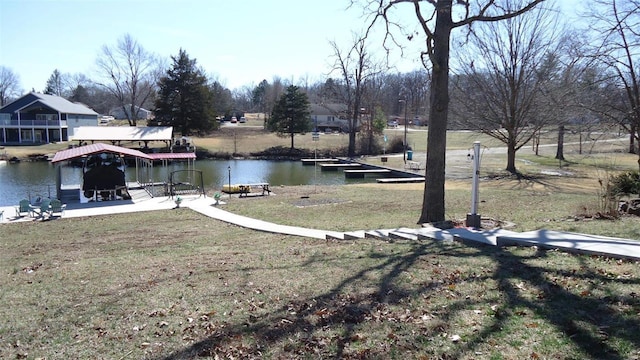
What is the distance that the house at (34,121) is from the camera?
5694 cm

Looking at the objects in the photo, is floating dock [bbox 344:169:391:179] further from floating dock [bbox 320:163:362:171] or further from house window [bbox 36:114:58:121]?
house window [bbox 36:114:58:121]

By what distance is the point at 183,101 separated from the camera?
5688 centimetres

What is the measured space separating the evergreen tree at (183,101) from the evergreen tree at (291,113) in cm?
861

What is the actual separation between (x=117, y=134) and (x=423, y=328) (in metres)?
40.5

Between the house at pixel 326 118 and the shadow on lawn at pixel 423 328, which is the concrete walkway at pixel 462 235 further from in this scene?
the house at pixel 326 118

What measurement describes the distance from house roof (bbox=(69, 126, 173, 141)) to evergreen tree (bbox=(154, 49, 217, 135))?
14574 mm

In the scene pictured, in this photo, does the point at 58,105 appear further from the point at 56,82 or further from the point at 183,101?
the point at 56,82

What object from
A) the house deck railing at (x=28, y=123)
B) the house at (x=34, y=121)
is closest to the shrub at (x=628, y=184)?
the house at (x=34, y=121)

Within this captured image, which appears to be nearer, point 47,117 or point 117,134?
point 117,134

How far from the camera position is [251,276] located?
23.1 ft

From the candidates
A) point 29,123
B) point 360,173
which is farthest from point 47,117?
point 360,173

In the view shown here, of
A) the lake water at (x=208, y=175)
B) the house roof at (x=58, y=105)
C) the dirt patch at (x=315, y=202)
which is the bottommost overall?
the lake water at (x=208, y=175)

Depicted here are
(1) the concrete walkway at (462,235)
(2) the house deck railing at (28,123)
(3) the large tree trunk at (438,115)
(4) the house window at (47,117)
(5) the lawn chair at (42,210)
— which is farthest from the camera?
(4) the house window at (47,117)

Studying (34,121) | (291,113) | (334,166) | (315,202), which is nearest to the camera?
(315,202)
